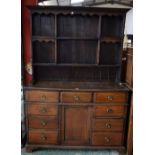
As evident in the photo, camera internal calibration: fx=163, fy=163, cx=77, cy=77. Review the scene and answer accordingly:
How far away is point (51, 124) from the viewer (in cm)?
192

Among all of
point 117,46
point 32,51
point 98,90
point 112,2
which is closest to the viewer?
point 98,90

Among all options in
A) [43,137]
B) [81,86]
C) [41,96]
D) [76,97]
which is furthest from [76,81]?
[43,137]

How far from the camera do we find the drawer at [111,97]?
73.1 inches

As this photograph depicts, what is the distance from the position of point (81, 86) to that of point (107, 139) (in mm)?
713

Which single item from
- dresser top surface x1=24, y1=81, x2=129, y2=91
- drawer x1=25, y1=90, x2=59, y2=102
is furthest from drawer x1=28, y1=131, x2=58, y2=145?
dresser top surface x1=24, y1=81, x2=129, y2=91

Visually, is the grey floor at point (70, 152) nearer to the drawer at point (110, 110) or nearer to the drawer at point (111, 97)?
the drawer at point (110, 110)

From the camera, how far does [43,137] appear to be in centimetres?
195

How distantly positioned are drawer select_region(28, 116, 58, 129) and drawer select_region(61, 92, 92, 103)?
0.87ft

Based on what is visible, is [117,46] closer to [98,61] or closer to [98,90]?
[98,61]

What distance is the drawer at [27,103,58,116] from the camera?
188 cm

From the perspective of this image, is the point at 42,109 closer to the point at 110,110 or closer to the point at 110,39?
the point at 110,110
